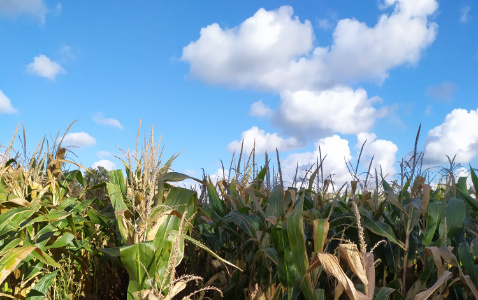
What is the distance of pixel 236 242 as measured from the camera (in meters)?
2.93

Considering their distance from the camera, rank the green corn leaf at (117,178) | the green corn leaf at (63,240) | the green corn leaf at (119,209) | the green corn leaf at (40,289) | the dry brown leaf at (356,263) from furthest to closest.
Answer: the green corn leaf at (117,178), the green corn leaf at (63,240), the green corn leaf at (40,289), the green corn leaf at (119,209), the dry brown leaf at (356,263)

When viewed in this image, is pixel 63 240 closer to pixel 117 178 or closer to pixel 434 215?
pixel 117 178

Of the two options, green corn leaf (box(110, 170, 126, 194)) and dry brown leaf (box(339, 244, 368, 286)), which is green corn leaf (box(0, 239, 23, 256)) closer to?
green corn leaf (box(110, 170, 126, 194))

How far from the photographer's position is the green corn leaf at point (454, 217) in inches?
96.7

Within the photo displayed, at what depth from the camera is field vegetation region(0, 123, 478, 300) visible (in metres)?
2.16

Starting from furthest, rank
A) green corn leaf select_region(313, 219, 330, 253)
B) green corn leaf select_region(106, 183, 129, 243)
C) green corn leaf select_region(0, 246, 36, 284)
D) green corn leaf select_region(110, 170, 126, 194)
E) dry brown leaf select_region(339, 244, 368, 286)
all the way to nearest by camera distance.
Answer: green corn leaf select_region(110, 170, 126, 194), green corn leaf select_region(106, 183, 129, 243), green corn leaf select_region(0, 246, 36, 284), green corn leaf select_region(313, 219, 330, 253), dry brown leaf select_region(339, 244, 368, 286)

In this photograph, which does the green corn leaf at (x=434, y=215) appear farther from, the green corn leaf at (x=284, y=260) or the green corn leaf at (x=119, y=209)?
the green corn leaf at (x=119, y=209)

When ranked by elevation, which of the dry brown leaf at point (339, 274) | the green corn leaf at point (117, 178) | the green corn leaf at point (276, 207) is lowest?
the dry brown leaf at point (339, 274)

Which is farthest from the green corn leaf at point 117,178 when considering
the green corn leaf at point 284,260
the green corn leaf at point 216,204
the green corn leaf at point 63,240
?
the green corn leaf at point 284,260

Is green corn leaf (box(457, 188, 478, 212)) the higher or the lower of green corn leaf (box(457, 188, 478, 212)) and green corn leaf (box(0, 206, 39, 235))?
the higher

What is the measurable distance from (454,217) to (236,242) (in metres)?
1.31

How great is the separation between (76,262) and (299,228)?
1.86 meters

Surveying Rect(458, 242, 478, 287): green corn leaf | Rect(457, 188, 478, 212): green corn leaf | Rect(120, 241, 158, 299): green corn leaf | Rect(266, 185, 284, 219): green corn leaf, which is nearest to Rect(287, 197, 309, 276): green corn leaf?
Rect(266, 185, 284, 219): green corn leaf

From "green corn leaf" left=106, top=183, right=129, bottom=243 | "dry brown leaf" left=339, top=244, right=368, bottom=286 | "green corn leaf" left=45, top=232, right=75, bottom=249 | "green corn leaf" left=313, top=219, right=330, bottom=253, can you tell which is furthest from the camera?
"green corn leaf" left=45, top=232, right=75, bottom=249
